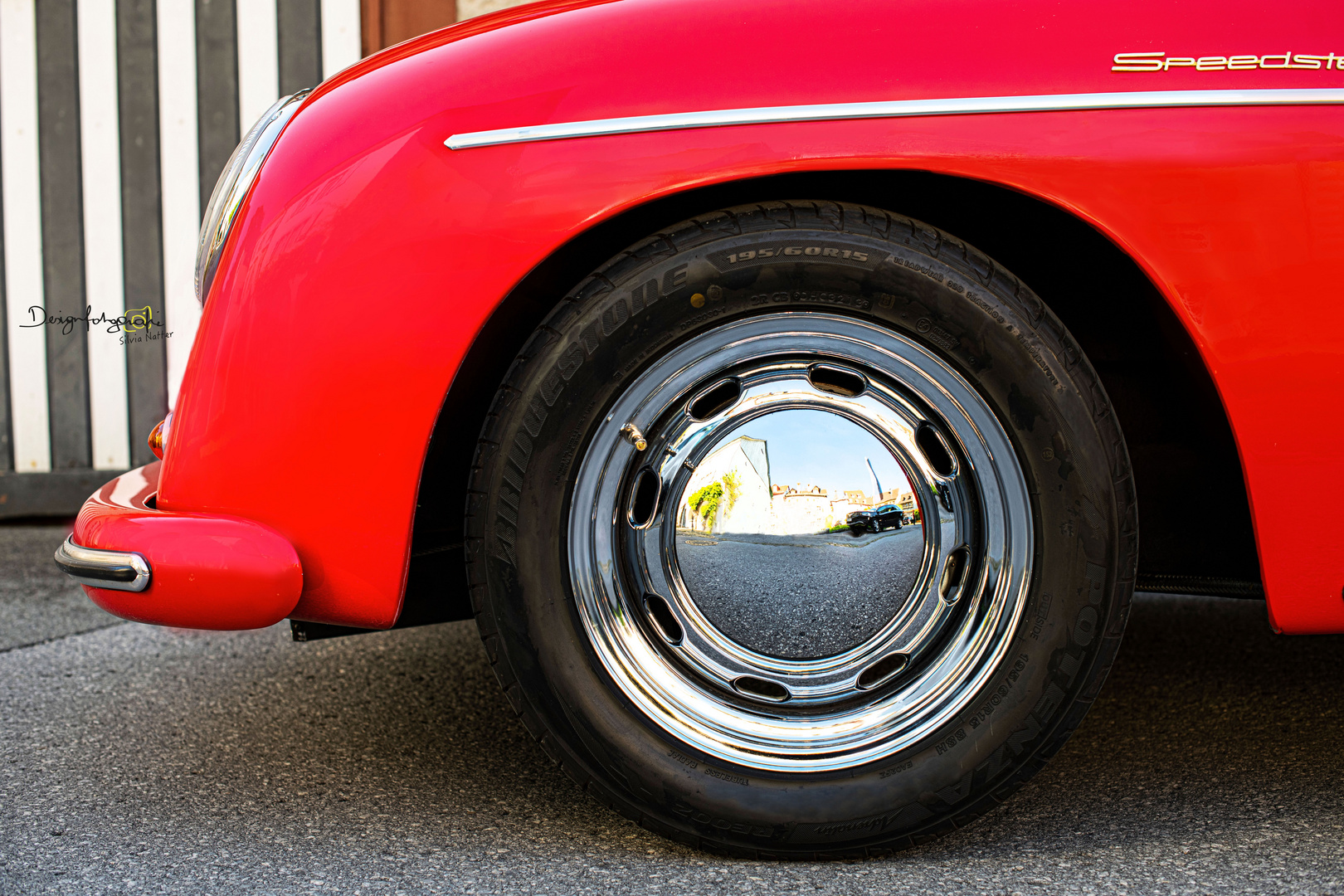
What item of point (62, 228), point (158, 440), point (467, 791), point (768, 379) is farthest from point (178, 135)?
point (768, 379)

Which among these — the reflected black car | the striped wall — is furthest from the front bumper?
the striped wall

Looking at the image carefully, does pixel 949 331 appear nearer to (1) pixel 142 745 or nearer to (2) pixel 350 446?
(2) pixel 350 446

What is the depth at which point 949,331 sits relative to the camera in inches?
46.7

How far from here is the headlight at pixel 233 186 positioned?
1.33 meters

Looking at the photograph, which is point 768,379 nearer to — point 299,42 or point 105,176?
point 299,42

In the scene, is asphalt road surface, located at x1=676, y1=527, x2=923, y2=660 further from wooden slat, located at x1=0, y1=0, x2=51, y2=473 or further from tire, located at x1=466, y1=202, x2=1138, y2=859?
wooden slat, located at x1=0, y1=0, x2=51, y2=473

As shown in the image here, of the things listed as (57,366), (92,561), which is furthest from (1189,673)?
(57,366)

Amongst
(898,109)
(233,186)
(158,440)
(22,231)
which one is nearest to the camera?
(898,109)

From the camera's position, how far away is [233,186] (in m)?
1.36

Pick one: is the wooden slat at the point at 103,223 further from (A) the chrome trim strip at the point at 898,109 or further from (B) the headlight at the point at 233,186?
(A) the chrome trim strip at the point at 898,109

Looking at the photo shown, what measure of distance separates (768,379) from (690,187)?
0.27 meters

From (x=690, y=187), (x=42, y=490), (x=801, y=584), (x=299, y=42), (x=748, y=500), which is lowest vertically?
(x=42, y=490)

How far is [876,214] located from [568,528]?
1.87ft
